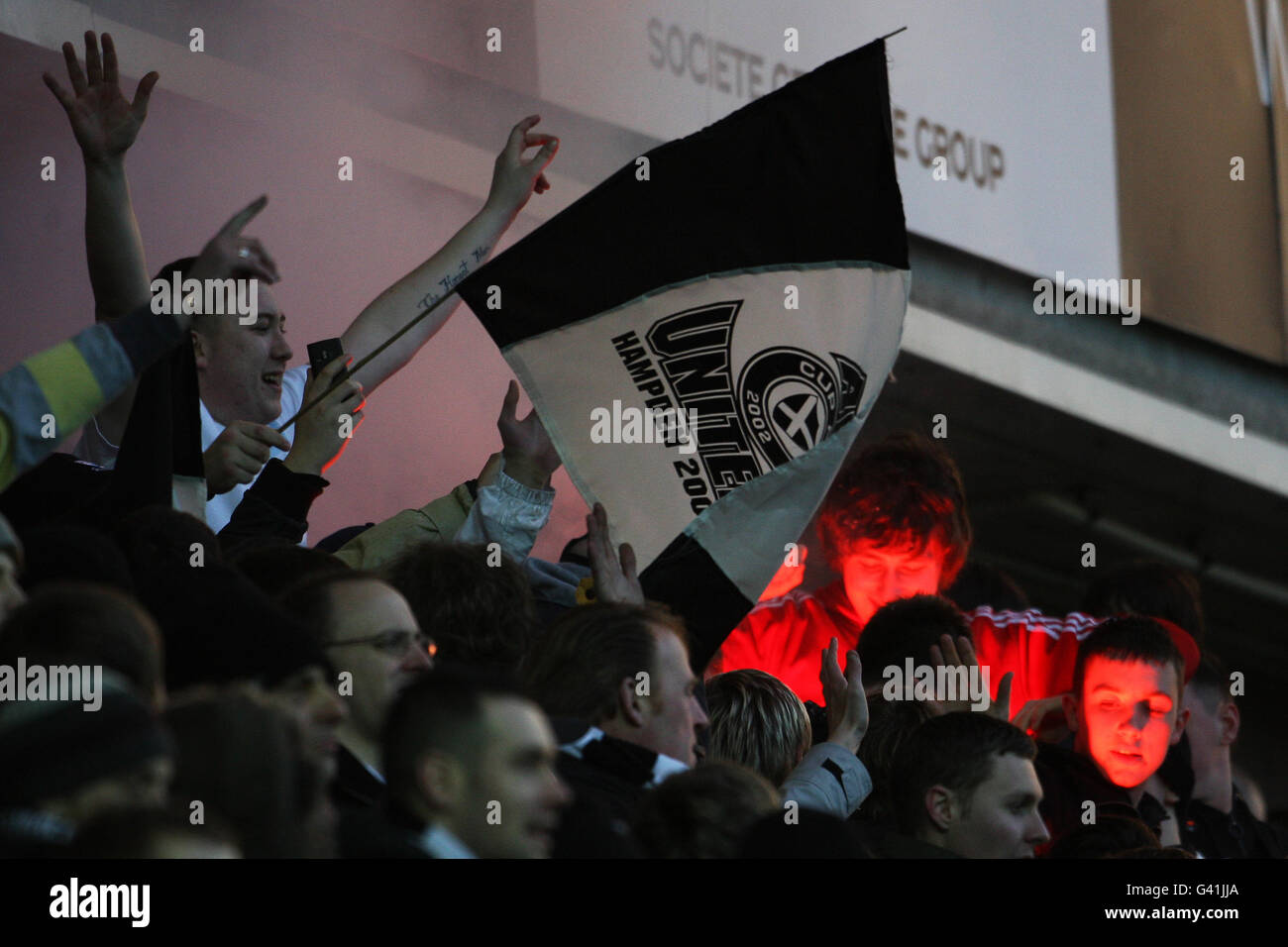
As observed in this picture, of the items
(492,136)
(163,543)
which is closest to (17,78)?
(492,136)

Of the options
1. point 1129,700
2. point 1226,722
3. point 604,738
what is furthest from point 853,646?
point 604,738

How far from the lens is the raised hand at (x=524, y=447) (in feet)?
12.0

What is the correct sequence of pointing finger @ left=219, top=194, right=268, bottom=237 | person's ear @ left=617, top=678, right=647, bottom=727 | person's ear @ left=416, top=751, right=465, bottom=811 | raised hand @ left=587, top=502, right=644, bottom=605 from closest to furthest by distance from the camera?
person's ear @ left=416, top=751, right=465, bottom=811 < pointing finger @ left=219, top=194, right=268, bottom=237 < person's ear @ left=617, top=678, right=647, bottom=727 < raised hand @ left=587, top=502, right=644, bottom=605

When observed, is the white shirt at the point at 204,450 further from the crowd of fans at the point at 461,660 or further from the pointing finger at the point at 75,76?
the pointing finger at the point at 75,76

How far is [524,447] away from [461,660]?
80 cm

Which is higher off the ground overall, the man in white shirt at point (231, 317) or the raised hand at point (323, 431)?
the man in white shirt at point (231, 317)

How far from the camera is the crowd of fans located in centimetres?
175

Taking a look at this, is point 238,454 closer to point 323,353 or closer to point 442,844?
point 323,353

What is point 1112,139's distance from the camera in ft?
26.1

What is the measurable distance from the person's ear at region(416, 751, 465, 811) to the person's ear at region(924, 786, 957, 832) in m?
1.49

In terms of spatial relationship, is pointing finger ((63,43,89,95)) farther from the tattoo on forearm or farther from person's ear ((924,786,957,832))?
person's ear ((924,786,957,832))

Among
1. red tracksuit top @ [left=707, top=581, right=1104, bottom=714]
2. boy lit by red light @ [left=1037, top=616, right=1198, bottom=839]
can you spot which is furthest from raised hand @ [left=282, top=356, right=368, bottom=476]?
boy lit by red light @ [left=1037, top=616, right=1198, bottom=839]

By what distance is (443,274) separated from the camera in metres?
4.00

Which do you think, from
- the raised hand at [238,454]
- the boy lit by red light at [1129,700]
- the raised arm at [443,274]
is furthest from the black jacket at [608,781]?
the boy lit by red light at [1129,700]
